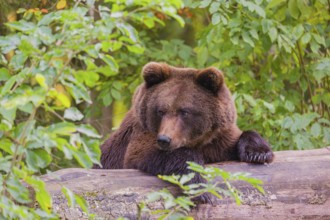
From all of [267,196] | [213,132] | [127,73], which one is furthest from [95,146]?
[127,73]

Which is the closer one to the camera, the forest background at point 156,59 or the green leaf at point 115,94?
the forest background at point 156,59

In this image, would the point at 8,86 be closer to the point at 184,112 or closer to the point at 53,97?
the point at 53,97

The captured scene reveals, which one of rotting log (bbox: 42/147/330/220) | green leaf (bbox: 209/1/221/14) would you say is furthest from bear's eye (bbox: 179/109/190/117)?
green leaf (bbox: 209/1/221/14)

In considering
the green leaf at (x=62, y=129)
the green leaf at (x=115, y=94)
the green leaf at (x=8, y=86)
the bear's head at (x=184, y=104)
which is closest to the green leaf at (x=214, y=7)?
the bear's head at (x=184, y=104)

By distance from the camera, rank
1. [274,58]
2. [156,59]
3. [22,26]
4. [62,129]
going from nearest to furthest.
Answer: [62,129], [22,26], [156,59], [274,58]

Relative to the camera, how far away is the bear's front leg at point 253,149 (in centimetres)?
528

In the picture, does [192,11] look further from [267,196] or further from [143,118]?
[267,196]

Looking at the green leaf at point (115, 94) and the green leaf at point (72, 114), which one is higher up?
the green leaf at point (72, 114)

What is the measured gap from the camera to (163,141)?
5.05 meters

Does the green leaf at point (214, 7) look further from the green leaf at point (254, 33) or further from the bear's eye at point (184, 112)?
the bear's eye at point (184, 112)

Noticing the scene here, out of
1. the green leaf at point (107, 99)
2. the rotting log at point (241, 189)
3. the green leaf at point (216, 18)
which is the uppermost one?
the green leaf at point (216, 18)

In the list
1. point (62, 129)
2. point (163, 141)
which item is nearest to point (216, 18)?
point (163, 141)

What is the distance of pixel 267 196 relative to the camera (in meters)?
4.93

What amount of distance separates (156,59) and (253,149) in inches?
138
